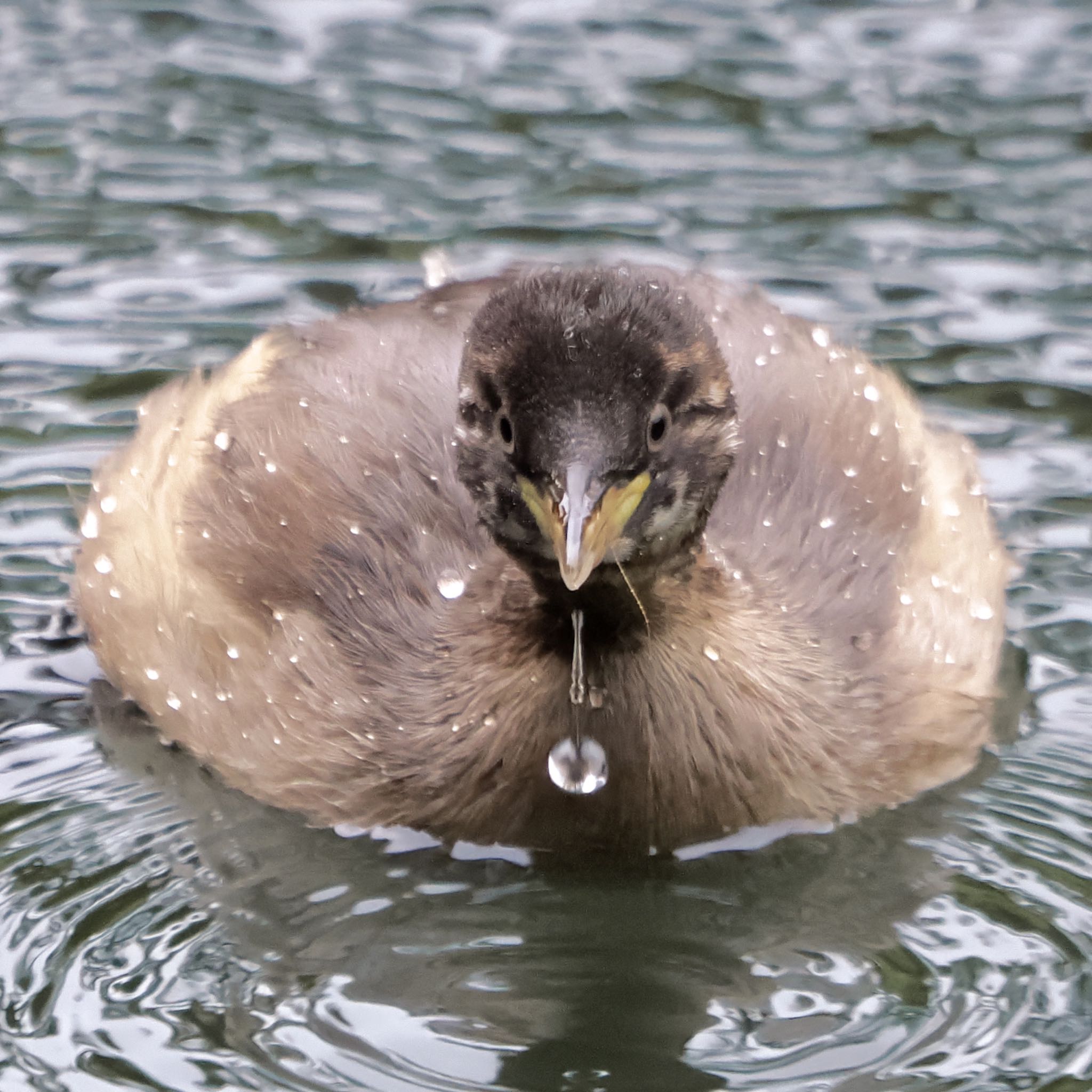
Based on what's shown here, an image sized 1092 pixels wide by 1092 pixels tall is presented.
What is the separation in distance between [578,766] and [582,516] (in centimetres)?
97

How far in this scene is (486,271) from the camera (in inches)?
337

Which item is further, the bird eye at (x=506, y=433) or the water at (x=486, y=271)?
the water at (x=486, y=271)

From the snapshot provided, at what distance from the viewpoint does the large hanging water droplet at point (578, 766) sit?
5613mm

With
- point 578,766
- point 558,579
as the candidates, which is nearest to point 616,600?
point 558,579

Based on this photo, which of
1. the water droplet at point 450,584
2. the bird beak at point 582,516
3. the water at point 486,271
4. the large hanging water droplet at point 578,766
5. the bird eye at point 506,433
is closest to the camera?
the bird beak at point 582,516

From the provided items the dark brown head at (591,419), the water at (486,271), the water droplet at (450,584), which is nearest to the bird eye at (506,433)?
the dark brown head at (591,419)

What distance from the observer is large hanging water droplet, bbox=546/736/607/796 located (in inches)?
221

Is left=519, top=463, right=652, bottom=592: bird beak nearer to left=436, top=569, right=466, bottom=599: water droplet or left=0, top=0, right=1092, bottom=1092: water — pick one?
left=436, top=569, right=466, bottom=599: water droplet

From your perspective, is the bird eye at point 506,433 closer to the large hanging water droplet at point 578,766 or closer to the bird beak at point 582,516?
the bird beak at point 582,516

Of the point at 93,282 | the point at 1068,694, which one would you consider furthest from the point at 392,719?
the point at 93,282

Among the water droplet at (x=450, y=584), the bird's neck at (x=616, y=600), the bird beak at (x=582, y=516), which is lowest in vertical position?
the water droplet at (x=450, y=584)

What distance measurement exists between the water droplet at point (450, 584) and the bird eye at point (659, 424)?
93 cm

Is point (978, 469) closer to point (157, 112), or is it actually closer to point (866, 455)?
point (866, 455)

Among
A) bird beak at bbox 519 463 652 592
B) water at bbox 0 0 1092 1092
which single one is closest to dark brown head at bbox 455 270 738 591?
bird beak at bbox 519 463 652 592
